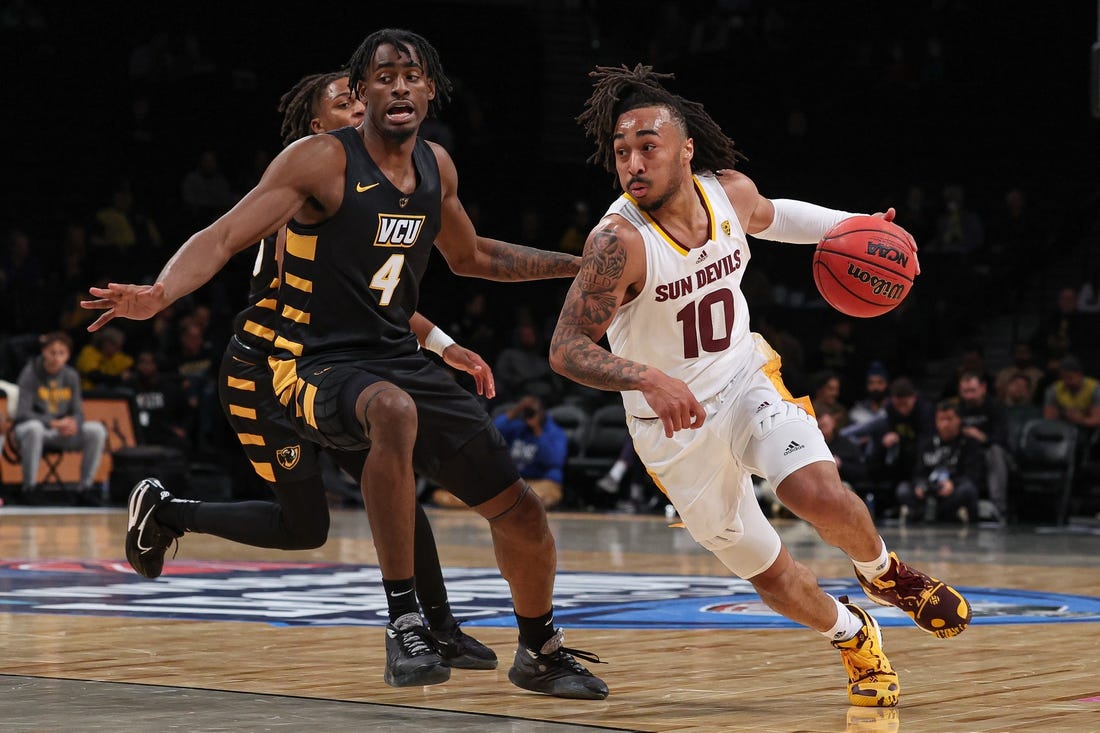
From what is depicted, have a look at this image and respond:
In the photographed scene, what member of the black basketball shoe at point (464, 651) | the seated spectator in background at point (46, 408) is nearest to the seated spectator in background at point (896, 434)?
the seated spectator in background at point (46, 408)

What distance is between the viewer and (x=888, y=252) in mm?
5285

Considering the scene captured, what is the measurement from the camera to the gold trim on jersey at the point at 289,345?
5125 mm

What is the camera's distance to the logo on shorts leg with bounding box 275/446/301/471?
577 cm

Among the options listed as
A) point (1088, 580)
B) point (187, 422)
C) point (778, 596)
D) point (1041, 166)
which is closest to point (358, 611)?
point (778, 596)

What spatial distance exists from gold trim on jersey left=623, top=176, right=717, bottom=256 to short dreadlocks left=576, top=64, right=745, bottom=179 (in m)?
0.19

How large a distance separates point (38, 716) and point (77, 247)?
1387 cm

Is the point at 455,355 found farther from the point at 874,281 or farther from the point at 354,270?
the point at 874,281

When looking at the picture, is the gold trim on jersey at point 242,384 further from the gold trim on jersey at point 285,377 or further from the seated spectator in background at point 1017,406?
the seated spectator in background at point 1017,406

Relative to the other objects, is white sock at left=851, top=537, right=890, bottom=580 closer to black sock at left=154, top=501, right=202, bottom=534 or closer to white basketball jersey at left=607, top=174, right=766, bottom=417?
white basketball jersey at left=607, top=174, right=766, bottom=417

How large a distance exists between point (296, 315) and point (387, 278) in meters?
0.31

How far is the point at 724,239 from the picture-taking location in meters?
5.11

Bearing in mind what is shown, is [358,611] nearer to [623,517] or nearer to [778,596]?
[778,596]

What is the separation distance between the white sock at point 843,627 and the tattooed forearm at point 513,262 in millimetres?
1460

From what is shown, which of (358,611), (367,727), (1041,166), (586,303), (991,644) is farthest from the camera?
(1041,166)
